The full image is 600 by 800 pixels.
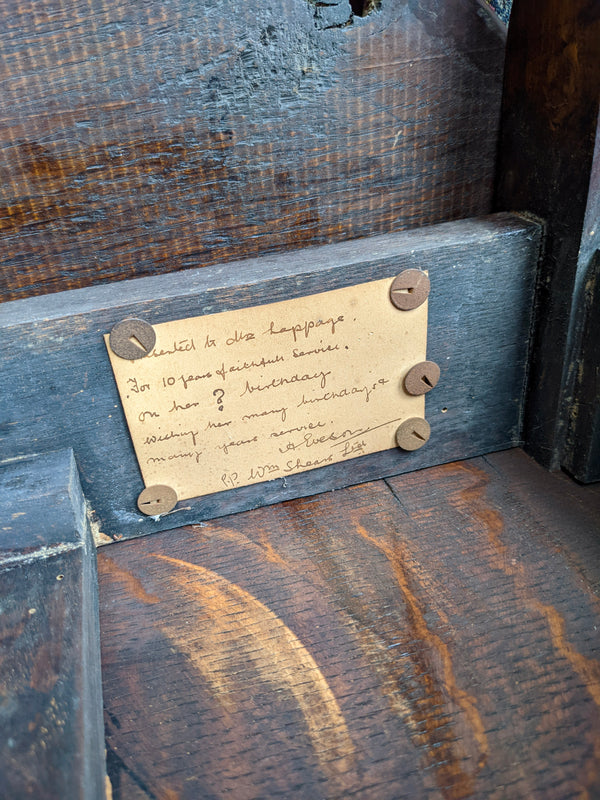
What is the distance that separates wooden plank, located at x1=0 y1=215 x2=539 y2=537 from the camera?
29.3 inches

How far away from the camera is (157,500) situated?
85 cm

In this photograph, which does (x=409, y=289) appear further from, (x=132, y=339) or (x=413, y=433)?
(x=132, y=339)

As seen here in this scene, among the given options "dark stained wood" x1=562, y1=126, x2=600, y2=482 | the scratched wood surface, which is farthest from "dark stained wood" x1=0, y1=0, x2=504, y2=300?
the scratched wood surface

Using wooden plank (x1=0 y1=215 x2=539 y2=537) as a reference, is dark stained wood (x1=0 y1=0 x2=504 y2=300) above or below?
above

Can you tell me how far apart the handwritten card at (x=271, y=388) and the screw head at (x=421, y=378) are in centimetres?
1

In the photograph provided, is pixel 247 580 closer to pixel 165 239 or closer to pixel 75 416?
pixel 75 416

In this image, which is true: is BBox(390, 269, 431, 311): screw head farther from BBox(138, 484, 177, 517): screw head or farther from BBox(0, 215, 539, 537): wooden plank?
BBox(138, 484, 177, 517): screw head

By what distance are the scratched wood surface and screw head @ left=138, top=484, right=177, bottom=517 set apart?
40 millimetres

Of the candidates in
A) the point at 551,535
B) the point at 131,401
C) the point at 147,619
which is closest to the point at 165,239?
the point at 131,401

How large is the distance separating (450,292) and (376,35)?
312 mm

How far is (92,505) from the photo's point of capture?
833 millimetres

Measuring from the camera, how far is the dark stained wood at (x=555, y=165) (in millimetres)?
746

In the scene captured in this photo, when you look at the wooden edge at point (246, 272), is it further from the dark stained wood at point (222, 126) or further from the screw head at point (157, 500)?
the screw head at point (157, 500)

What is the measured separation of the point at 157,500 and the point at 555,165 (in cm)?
64
